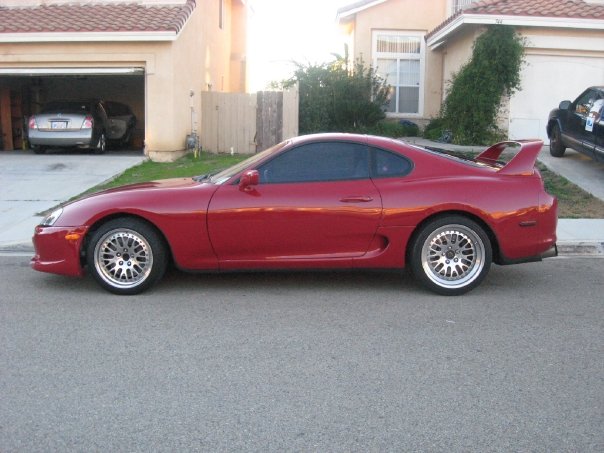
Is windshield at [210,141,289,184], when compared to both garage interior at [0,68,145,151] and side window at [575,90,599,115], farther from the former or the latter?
garage interior at [0,68,145,151]

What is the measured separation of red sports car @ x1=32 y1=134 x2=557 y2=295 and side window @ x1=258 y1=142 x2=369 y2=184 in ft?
0.04

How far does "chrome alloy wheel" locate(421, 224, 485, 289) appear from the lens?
700cm

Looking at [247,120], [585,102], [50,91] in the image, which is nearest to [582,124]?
[585,102]

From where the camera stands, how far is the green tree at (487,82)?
56.0ft

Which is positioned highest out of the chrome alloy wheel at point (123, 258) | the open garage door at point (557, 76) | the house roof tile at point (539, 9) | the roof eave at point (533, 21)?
the house roof tile at point (539, 9)

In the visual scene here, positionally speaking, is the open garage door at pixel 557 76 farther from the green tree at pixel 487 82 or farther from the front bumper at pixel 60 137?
the front bumper at pixel 60 137

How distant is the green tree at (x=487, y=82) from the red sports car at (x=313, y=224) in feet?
35.0

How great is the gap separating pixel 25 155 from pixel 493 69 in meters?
11.0

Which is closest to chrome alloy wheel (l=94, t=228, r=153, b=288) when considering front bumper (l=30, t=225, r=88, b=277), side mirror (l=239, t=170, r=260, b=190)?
front bumper (l=30, t=225, r=88, b=277)

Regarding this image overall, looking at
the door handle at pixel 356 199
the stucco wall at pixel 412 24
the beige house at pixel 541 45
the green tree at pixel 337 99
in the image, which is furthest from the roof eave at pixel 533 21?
the door handle at pixel 356 199

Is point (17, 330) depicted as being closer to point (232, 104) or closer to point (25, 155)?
point (25, 155)

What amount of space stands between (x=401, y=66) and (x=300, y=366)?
19384mm

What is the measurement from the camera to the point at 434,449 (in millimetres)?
3980

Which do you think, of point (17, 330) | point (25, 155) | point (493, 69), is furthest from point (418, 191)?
point (25, 155)
